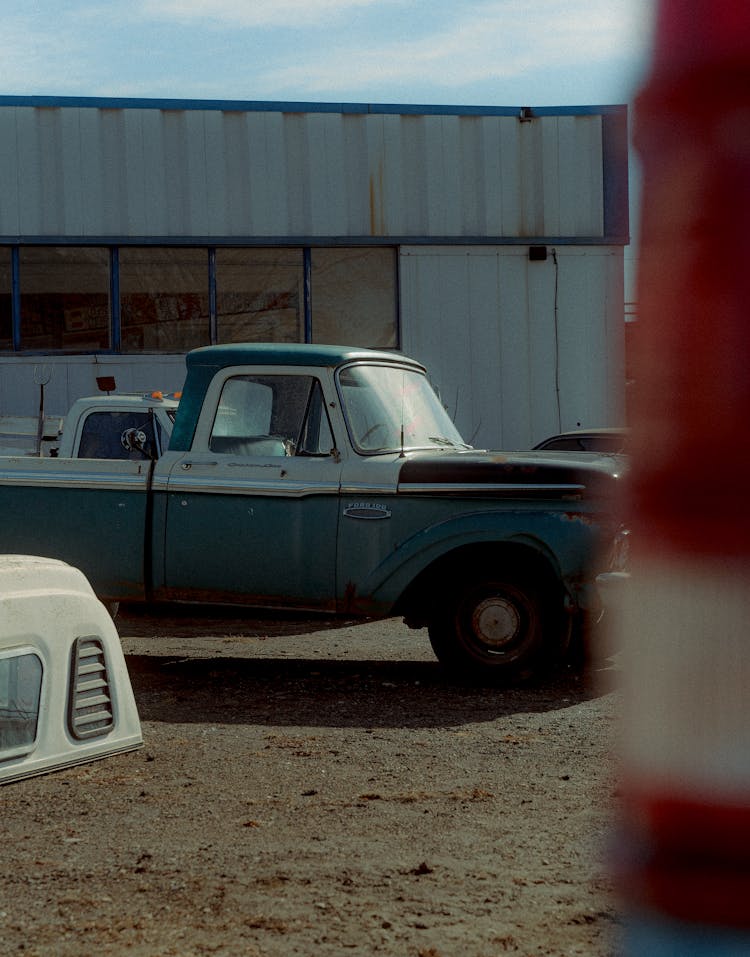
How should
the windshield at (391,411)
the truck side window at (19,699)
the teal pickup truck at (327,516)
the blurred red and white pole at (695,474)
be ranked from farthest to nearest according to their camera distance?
the windshield at (391,411)
the teal pickup truck at (327,516)
the truck side window at (19,699)
the blurred red and white pole at (695,474)

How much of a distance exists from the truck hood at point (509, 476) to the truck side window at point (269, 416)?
2.32ft

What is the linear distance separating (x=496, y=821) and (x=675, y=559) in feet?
12.8

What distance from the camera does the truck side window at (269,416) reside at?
8.08 m

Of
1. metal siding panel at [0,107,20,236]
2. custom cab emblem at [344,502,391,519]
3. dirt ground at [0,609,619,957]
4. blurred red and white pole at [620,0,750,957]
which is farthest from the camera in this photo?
metal siding panel at [0,107,20,236]

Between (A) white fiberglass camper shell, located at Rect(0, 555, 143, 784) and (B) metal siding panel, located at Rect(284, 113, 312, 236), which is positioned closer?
(A) white fiberglass camper shell, located at Rect(0, 555, 143, 784)

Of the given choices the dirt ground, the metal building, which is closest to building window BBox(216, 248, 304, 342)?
the metal building

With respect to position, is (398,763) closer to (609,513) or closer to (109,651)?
(109,651)

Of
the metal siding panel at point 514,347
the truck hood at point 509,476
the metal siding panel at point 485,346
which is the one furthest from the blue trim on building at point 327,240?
the truck hood at point 509,476

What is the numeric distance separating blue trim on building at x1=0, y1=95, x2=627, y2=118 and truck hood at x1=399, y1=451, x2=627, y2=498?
30.2 feet

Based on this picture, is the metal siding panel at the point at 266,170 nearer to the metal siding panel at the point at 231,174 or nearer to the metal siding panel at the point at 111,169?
the metal siding panel at the point at 231,174

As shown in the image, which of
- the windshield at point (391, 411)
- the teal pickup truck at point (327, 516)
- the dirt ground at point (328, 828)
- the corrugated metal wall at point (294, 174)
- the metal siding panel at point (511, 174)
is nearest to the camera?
the dirt ground at point (328, 828)

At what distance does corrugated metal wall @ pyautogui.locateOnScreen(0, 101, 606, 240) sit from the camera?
52.2ft

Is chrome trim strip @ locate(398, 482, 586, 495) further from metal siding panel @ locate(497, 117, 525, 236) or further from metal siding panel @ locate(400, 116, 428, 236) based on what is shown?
metal siding panel @ locate(497, 117, 525, 236)

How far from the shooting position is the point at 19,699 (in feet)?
17.4
